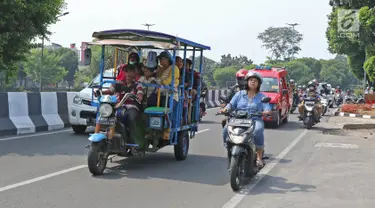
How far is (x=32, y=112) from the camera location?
14430mm

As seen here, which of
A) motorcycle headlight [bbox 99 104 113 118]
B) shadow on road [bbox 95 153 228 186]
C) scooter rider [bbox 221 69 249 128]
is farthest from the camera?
scooter rider [bbox 221 69 249 128]

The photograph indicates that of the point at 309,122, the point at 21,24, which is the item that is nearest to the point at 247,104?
the point at 21,24

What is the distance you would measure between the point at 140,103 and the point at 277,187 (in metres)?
2.74

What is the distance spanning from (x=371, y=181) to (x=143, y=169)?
380cm

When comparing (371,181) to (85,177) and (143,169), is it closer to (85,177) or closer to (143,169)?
(143,169)

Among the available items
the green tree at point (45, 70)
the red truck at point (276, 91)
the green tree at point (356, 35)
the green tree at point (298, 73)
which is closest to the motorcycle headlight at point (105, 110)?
the red truck at point (276, 91)

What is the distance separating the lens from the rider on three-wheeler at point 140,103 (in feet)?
27.6

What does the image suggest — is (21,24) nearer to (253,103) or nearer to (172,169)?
(172,169)

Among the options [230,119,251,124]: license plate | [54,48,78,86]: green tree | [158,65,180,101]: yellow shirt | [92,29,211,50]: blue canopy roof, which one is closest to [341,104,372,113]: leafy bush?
[92,29,211,50]: blue canopy roof

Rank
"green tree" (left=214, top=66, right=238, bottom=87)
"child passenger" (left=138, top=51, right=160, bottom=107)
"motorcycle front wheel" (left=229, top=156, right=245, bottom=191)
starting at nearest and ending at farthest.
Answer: "motorcycle front wheel" (left=229, top=156, right=245, bottom=191) < "child passenger" (left=138, top=51, right=160, bottom=107) < "green tree" (left=214, top=66, right=238, bottom=87)

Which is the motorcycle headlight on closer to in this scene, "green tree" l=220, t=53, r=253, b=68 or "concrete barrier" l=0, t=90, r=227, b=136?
"concrete barrier" l=0, t=90, r=227, b=136

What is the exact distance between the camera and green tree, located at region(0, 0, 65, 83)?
14.5m

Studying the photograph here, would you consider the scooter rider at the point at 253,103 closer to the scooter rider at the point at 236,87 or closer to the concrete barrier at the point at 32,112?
the scooter rider at the point at 236,87

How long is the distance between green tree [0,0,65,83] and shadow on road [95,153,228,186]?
6.32 m
